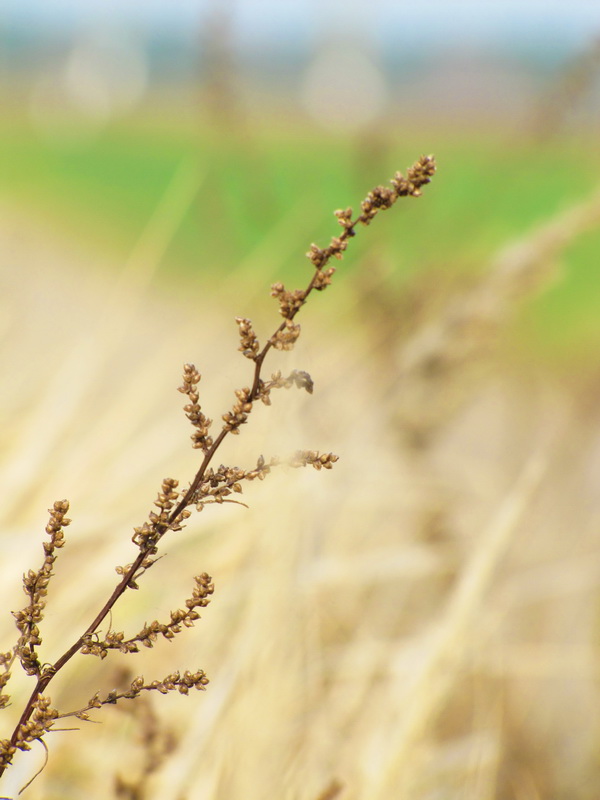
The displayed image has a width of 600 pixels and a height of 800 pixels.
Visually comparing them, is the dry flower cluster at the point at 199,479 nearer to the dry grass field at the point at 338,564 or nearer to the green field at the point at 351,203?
the dry grass field at the point at 338,564

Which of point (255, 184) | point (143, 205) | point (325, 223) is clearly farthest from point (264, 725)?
point (143, 205)

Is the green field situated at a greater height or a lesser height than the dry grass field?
greater

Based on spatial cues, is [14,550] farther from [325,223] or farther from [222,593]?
[325,223]

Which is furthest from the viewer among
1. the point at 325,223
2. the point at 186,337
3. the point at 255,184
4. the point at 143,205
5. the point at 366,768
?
the point at 143,205

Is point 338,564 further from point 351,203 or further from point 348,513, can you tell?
point 351,203

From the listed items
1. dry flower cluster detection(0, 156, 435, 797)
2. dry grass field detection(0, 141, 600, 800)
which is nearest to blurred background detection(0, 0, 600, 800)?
dry grass field detection(0, 141, 600, 800)

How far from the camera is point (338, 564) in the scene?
1240 mm

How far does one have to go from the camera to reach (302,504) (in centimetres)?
109

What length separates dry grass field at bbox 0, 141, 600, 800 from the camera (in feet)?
3.07

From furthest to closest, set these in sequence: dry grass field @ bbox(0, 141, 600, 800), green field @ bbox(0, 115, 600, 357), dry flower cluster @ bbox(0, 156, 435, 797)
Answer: green field @ bbox(0, 115, 600, 357) → dry grass field @ bbox(0, 141, 600, 800) → dry flower cluster @ bbox(0, 156, 435, 797)

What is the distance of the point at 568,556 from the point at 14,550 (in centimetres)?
87

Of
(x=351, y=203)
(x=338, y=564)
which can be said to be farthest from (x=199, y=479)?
(x=351, y=203)

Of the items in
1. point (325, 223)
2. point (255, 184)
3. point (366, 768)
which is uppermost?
point (255, 184)

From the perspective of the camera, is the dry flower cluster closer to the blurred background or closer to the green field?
the blurred background
